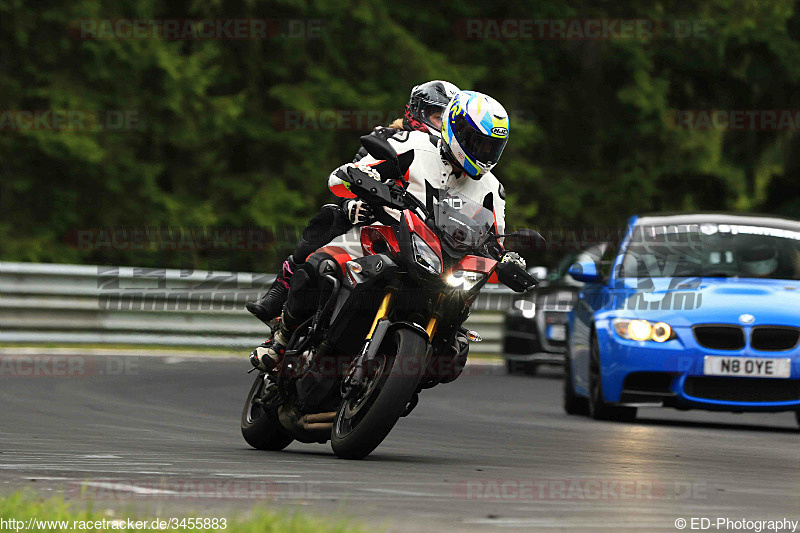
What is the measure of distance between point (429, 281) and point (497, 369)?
1258 centimetres

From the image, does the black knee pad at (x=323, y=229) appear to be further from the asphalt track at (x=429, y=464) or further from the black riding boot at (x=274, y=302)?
the asphalt track at (x=429, y=464)

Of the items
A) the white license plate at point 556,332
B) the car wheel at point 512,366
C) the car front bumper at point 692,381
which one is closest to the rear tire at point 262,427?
the car front bumper at point 692,381

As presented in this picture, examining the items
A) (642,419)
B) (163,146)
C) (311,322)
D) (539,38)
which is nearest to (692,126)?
(539,38)

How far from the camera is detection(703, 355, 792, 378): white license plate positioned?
40.3 ft

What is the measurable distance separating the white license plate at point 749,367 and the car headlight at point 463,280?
404 centimetres

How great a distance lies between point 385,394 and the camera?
853cm

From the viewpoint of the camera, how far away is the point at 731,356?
40.4 feet

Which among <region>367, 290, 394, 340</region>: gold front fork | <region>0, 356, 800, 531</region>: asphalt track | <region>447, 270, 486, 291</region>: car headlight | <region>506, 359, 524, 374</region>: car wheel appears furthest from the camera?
<region>506, 359, 524, 374</region>: car wheel

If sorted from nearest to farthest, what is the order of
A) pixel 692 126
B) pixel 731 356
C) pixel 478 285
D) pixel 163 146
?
1. pixel 478 285
2. pixel 731 356
3. pixel 163 146
4. pixel 692 126

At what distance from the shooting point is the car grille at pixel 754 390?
40.5 ft

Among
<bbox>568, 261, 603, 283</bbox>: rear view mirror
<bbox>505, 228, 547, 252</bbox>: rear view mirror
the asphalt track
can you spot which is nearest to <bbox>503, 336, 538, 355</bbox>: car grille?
the asphalt track

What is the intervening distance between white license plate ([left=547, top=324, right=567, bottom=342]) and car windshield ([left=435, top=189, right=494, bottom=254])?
1081 centimetres

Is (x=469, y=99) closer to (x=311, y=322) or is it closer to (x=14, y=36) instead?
(x=311, y=322)

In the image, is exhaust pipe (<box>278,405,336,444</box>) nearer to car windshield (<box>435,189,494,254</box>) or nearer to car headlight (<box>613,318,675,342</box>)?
car windshield (<box>435,189,494,254</box>)
